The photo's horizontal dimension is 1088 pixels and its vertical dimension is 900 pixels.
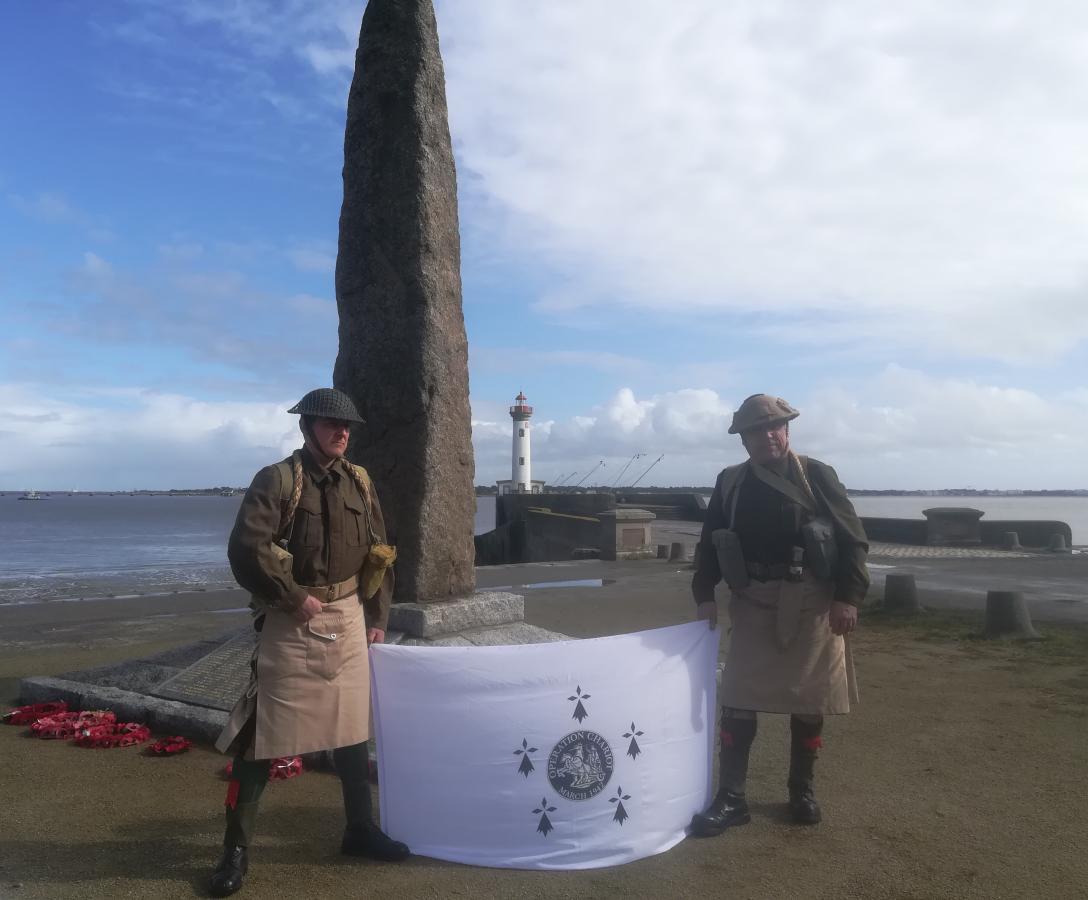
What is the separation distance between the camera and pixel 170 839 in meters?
3.78

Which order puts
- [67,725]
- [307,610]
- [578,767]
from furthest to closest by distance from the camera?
1. [67,725]
2. [578,767]
3. [307,610]

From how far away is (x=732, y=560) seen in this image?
13.0 ft

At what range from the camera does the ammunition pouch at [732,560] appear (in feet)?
13.0

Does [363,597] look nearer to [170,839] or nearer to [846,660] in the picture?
[170,839]

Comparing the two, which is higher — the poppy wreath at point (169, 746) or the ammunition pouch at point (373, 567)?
the ammunition pouch at point (373, 567)

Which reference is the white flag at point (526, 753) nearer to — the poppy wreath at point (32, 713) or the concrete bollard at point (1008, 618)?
the poppy wreath at point (32, 713)

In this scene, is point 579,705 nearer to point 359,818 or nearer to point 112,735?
point 359,818

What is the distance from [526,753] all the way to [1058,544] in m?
23.5

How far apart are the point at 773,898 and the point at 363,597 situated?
207cm

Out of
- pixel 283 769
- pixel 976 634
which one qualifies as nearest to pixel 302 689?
pixel 283 769

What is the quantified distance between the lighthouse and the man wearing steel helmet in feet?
150

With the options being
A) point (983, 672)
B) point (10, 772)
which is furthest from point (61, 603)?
point (983, 672)

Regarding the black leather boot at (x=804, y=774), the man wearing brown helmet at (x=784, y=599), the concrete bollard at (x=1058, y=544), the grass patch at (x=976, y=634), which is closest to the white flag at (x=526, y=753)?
the man wearing brown helmet at (x=784, y=599)

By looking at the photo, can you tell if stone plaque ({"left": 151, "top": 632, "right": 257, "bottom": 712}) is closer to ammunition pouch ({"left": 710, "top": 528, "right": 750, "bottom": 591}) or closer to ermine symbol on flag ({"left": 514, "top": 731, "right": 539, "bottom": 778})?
ermine symbol on flag ({"left": 514, "top": 731, "right": 539, "bottom": 778})
